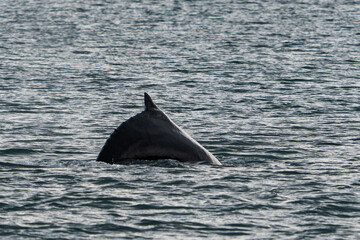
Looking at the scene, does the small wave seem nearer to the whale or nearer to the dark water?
the dark water

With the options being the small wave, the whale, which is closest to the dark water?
the small wave

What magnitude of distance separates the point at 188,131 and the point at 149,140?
627 centimetres

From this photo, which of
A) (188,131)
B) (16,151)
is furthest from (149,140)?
(188,131)

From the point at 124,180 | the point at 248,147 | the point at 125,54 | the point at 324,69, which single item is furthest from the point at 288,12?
the point at 124,180

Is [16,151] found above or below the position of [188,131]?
above

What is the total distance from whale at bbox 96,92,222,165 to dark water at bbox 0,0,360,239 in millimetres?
A: 227

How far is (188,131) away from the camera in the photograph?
2372cm

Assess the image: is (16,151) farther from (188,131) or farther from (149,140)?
(188,131)

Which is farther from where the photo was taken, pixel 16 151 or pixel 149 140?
pixel 16 151

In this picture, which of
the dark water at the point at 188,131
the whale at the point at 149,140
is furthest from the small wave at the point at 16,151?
the whale at the point at 149,140

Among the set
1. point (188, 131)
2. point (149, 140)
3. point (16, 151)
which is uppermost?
point (149, 140)

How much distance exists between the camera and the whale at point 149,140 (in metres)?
17.4

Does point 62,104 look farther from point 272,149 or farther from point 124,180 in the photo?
point 124,180

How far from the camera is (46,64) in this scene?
39.3 metres
